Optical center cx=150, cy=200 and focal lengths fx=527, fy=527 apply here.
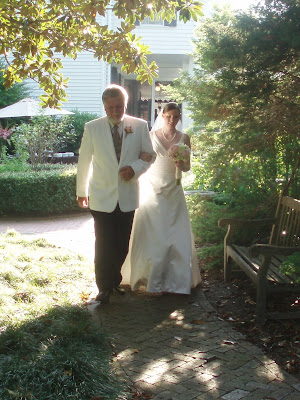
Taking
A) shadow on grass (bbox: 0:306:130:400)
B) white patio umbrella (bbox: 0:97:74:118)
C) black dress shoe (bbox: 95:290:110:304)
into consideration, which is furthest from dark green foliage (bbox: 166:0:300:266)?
white patio umbrella (bbox: 0:97:74:118)

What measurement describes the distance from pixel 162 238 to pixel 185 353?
182cm

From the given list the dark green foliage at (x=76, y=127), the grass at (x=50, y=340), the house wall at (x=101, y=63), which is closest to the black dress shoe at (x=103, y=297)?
the grass at (x=50, y=340)

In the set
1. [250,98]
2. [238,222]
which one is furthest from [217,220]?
[250,98]

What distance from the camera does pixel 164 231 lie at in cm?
576

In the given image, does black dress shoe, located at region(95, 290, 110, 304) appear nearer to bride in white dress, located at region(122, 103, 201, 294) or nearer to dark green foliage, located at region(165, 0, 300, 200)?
bride in white dress, located at region(122, 103, 201, 294)

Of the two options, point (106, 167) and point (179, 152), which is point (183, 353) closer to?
point (106, 167)

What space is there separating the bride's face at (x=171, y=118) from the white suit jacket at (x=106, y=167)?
44 centimetres

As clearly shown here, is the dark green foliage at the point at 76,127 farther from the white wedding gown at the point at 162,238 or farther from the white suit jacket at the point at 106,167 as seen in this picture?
the white suit jacket at the point at 106,167

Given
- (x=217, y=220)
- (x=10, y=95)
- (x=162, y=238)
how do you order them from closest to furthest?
(x=162, y=238), (x=217, y=220), (x=10, y=95)

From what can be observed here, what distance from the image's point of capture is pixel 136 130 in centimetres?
546

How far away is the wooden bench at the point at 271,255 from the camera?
4.60m

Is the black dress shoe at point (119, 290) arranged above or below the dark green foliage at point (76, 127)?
below

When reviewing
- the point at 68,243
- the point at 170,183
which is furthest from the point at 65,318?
the point at 68,243

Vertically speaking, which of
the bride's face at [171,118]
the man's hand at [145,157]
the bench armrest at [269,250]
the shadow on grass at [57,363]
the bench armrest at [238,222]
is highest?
the bride's face at [171,118]
